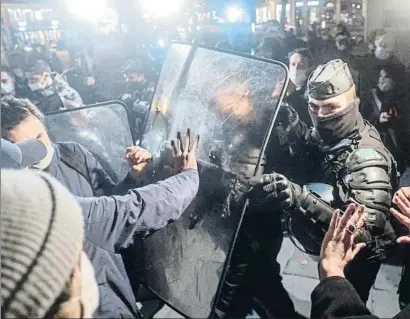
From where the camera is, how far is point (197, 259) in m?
1.32

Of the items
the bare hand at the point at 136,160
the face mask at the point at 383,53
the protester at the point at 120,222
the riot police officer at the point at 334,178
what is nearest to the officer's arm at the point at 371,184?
the riot police officer at the point at 334,178

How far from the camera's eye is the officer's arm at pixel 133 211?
39.9 inches

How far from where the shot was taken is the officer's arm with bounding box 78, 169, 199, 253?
3.33 feet

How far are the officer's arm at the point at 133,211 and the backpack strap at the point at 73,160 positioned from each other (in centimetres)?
26

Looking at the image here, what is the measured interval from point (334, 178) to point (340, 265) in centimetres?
25

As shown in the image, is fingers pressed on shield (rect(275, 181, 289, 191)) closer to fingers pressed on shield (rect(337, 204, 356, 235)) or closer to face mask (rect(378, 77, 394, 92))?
fingers pressed on shield (rect(337, 204, 356, 235))

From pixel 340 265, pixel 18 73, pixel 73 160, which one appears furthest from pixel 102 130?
pixel 340 265

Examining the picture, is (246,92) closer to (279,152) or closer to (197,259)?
(279,152)

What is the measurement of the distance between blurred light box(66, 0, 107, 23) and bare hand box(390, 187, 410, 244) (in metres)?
1.10

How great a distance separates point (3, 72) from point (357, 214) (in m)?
1.59

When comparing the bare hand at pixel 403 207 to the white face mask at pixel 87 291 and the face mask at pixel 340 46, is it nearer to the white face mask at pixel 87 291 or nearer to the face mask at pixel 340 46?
the face mask at pixel 340 46

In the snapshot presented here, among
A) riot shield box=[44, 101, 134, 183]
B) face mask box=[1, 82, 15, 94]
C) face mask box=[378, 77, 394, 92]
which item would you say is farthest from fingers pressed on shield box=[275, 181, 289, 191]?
face mask box=[1, 82, 15, 94]

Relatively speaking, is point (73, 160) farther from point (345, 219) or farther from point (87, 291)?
point (345, 219)

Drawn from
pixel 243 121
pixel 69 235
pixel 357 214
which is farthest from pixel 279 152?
pixel 69 235
